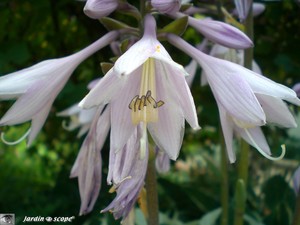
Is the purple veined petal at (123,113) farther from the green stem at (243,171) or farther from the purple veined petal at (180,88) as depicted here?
the green stem at (243,171)

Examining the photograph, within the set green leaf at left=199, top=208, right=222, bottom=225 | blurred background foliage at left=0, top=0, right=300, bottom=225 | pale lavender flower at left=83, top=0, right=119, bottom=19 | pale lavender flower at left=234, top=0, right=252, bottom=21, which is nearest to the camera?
pale lavender flower at left=83, top=0, right=119, bottom=19

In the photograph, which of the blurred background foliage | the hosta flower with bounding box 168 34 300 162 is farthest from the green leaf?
the hosta flower with bounding box 168 34 300 162

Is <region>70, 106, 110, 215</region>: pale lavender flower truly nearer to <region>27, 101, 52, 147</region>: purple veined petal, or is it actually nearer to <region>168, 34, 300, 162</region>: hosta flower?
<region>27, 101, 52, 147</region>: purple veined petal

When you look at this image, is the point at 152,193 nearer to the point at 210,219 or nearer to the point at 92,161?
the point at 92,161

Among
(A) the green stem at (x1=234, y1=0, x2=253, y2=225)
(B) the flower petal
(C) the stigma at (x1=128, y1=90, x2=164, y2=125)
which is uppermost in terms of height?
(C) the stigma at (x1=128, y1=90, x2=164, y2=125)

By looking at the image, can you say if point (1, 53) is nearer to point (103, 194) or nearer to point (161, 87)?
point (103, 194)

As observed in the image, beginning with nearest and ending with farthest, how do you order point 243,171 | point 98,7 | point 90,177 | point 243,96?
point 243,96 < point 98,7 < point 90,177 < point 243,171

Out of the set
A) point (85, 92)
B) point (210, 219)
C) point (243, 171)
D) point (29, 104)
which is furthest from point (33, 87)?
point (210, 219)

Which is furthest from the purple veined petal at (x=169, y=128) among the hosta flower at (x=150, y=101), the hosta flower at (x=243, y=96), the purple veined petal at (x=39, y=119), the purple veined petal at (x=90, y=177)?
the purple veined petal at (x=39, y=119)
